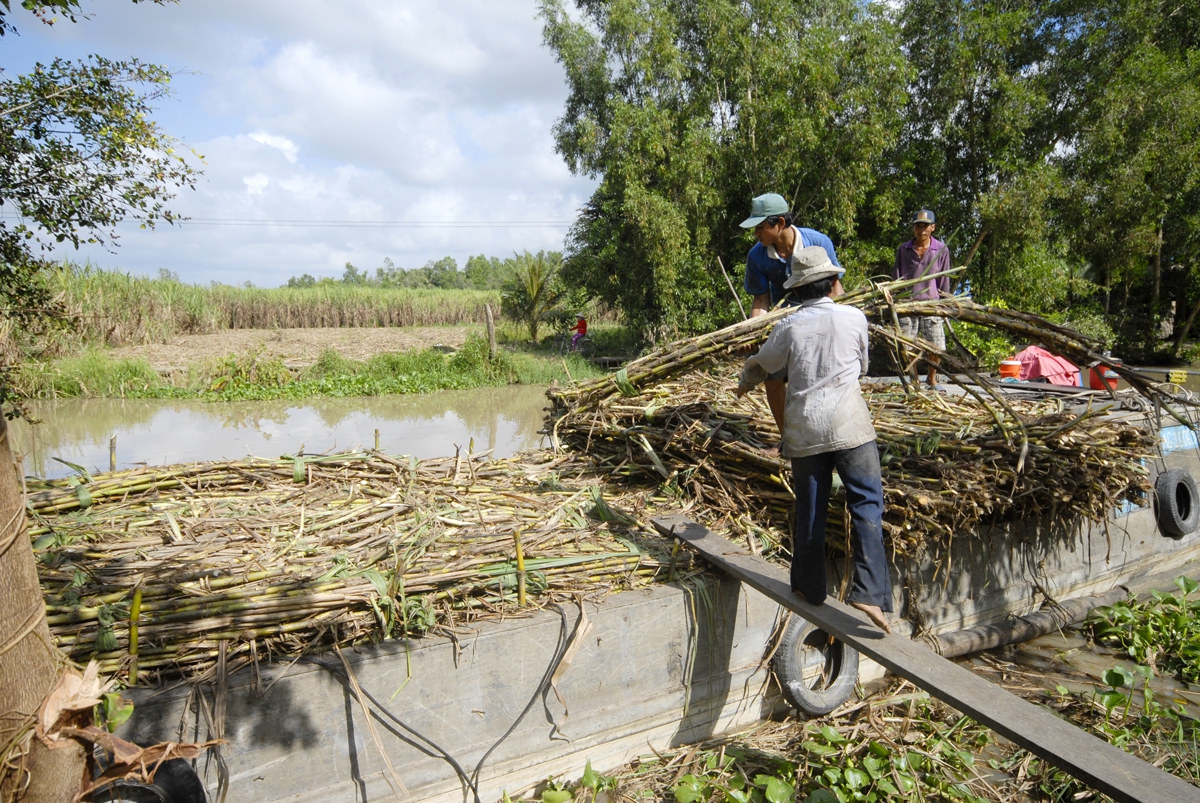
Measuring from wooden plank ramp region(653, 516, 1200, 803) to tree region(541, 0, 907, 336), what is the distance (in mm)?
14030

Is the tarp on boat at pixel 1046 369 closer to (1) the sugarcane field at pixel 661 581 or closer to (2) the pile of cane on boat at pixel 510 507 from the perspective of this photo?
(1) the sugarcane field at pixel 661 581

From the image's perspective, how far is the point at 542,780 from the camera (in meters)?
3.49

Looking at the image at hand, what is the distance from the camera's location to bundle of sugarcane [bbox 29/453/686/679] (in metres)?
2.88

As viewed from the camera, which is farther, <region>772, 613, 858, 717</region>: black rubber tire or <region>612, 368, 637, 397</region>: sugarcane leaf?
<region>612, 368, 637, 397</region>: sugarcane leaf

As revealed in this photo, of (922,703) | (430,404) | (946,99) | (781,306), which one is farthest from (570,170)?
(922,703)

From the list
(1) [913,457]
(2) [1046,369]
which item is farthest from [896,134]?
(1) [913,457]

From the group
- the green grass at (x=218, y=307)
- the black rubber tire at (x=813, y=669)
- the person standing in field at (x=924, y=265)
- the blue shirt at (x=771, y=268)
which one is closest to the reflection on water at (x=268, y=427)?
the green grass at (x=218, y=307)

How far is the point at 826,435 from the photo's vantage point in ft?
10.1

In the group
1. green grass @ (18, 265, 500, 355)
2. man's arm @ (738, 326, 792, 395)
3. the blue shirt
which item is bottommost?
man's arm @ (738, 326, 792, 395)

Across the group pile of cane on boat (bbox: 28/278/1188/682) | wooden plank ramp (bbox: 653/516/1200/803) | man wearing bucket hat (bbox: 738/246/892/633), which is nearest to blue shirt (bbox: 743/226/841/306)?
pile of cane on boat (bbox: 28/278/1188/682)

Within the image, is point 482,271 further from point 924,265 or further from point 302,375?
point 924,265

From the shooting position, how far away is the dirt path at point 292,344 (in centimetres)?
2009

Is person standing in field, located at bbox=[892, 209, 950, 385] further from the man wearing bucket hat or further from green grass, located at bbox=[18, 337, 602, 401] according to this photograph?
green grass, located at bbox=[18, 337, 602, 401]

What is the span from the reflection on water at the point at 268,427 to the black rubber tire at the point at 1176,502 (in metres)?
8.22
